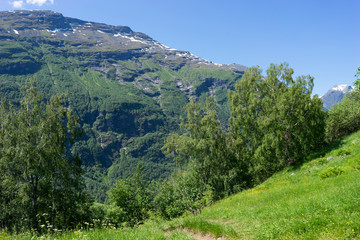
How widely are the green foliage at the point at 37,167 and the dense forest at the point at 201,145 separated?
12cm

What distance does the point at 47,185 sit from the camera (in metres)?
32.2

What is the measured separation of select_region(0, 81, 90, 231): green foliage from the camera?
1156 inches

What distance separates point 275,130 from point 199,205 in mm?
20718

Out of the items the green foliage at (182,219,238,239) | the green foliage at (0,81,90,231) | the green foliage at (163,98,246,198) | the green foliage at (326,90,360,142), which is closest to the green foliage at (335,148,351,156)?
the green foliage at (182,219,238,239)

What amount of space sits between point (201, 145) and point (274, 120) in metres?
13.6

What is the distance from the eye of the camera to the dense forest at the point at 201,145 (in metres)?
29.9

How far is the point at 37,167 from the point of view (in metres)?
30.3

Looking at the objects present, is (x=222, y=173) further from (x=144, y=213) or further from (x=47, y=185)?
(x=144, y=213)

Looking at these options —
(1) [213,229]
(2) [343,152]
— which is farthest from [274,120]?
(1) [213,229]

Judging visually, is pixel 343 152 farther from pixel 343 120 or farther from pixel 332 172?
pixel 343 120

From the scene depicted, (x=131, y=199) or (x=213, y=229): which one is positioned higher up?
(x=213, y=229)

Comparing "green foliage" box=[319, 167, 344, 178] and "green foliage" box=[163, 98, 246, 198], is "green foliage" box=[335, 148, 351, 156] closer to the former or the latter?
"green foliage" box=[319, 167, 344, 178]

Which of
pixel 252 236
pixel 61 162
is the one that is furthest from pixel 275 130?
pixel 61 162

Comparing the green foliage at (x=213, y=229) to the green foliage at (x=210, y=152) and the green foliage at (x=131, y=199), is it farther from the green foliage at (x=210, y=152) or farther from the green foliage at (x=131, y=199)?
the green foliage at (x=131, y=199)
